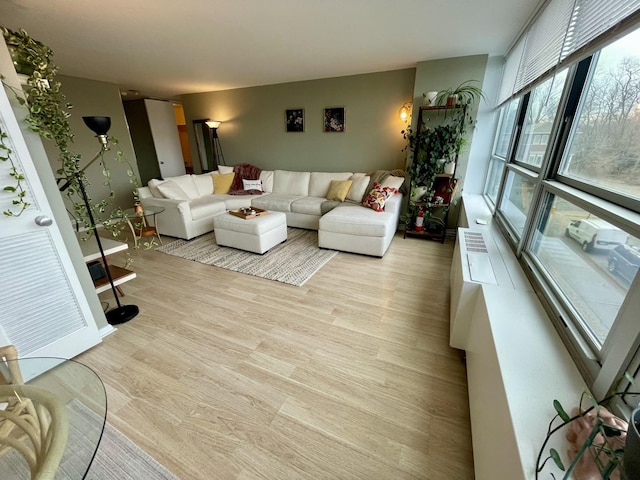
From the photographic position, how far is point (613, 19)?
1.00 m

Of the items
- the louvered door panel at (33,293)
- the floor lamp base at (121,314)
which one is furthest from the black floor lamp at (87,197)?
the louvered door panel at (33,293)

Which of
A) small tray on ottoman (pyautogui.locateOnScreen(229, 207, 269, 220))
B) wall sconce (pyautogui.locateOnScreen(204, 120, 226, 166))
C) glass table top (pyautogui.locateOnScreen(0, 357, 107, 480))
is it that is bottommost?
glass table top (pyautogui.locateOnScreen(0, 357, 107, 480))

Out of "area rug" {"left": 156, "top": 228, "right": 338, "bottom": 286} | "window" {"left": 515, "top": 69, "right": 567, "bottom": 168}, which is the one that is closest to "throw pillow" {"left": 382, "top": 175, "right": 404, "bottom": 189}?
"area rug" {"left": 156, "top": 228, "right": 338, "bottom": 286}

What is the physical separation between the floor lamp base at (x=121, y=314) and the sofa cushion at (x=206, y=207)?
1810mm

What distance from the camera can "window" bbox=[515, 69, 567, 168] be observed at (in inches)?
65.3

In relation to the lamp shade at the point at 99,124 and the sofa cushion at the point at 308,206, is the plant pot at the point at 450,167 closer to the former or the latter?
the sofa cushion at the point at 308,206

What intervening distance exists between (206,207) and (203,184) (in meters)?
0.93

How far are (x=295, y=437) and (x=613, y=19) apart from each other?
2.24 metres

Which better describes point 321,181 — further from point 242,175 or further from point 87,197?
point 87,197

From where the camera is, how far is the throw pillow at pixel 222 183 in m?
4.77

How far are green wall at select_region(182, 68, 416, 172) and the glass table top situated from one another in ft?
13.9

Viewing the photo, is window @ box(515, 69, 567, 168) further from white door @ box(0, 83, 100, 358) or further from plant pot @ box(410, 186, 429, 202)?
white door @ box(0, 83, 100, 358)

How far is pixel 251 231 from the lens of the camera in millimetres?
3156

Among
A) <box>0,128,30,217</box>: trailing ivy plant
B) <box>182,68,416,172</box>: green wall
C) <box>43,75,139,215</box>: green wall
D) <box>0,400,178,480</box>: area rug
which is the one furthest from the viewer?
<box>182,68,416,172</box>: green wall
